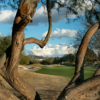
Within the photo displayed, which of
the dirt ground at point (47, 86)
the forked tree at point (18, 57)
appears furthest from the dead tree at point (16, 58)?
the dirt ground at point (47, 86)

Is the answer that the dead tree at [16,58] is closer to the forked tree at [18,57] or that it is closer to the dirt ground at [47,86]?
the forked tree at [18,57]

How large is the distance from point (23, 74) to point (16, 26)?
15.1m

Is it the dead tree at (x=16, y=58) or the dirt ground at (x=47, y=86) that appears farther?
the dirt ground at (x=47, y=86)

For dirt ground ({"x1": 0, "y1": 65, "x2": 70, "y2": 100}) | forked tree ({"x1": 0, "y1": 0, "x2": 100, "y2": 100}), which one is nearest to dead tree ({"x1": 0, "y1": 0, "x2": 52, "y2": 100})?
forked tree ({"x1": 0, "y1": 0, "x2": 100, "y2": 100})

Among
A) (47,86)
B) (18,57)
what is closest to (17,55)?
(18,57)

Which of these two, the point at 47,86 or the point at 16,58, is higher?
the point at 16,58

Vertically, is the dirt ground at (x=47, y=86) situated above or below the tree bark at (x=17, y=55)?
below

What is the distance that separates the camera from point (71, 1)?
7.94 m

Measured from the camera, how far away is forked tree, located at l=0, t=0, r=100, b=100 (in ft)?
12.6

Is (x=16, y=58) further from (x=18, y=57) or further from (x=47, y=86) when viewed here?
(x=47, y=86)

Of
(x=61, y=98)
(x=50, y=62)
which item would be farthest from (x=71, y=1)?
(x=50, y=62)

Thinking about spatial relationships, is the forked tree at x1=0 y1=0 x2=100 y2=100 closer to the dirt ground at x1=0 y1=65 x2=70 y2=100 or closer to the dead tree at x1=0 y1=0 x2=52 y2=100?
the dead tree at x1=0 y1=0 x2=52 y2=100

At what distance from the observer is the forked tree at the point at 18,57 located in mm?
3835

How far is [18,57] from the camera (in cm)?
466
